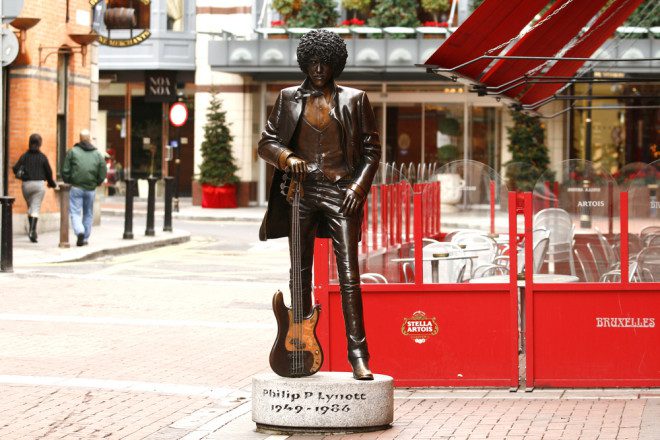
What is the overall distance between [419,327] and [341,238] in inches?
58.8

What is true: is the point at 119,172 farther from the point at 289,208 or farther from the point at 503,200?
the point at 289,208

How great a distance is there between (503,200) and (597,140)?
20576mm

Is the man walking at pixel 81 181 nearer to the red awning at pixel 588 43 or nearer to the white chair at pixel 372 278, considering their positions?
the red awning at pixel 588 43

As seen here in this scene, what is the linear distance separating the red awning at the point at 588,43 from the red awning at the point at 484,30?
70.2 inches

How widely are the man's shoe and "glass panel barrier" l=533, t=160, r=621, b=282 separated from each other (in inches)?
122

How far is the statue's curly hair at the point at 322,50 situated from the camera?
24.1 ft

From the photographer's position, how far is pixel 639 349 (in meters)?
8.62

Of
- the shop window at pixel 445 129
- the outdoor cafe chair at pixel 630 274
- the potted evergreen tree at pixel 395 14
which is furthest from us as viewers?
the shop window at pixel 445 129

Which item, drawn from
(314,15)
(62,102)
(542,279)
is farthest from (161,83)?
(542,279)

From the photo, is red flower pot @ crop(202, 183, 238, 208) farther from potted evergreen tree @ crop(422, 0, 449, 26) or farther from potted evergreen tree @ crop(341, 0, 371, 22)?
potted evergreen tree @ crop(422, 0, 449, 26)

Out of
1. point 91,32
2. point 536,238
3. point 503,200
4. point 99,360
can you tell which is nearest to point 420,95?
point 91,32

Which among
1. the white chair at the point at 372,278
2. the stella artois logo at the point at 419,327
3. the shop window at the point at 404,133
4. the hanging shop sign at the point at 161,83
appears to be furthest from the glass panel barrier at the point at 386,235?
the hanging shop sign at the point at 161,83

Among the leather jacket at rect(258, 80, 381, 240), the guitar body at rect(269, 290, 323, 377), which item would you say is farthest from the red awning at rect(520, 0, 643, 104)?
the guitar body at rect(269, 290, 323, 377)

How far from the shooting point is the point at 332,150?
7.49 m
